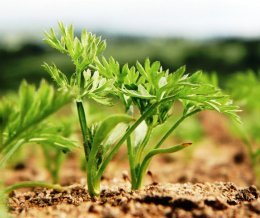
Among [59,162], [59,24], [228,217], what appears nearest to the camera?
[228,217]

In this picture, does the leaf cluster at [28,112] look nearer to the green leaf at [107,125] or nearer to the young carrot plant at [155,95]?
the green leaf at [107,125]

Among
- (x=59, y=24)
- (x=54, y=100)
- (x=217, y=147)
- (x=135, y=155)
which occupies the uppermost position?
(x=59, y=24)

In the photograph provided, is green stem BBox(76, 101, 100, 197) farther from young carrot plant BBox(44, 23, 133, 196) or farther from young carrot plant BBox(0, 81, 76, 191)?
young carrot plant BBox(0, 81, 76, 191)

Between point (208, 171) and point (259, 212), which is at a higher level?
point (259, 212)

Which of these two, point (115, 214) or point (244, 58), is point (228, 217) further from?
point (244, 58)

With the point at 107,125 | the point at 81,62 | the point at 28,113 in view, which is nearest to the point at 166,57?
the point at 81,62

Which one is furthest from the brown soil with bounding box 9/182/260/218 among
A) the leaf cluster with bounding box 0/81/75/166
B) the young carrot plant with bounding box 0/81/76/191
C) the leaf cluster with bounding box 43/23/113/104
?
the leaf cluster with bounding box 43/23/113/104

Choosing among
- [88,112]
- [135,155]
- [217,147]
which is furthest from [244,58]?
[135,155]

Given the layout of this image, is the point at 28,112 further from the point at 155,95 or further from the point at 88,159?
the point at 155,95

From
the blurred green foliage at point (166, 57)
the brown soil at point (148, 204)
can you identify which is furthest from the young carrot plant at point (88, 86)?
the blurred green foliage at point (166, 57)
